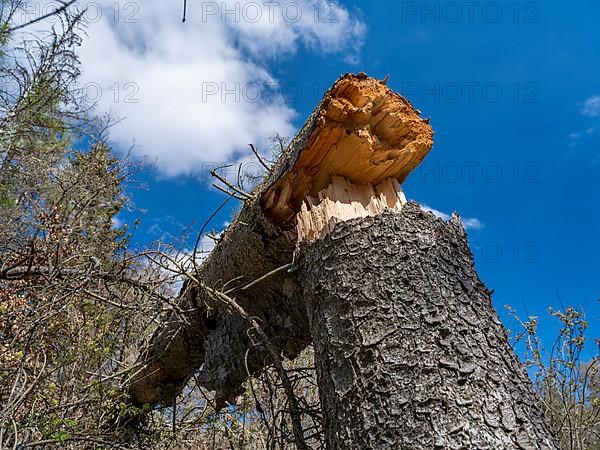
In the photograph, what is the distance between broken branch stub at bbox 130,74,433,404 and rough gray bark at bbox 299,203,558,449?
25 centimetres

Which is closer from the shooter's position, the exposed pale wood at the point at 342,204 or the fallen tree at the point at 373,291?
the fallen tree at the point at 373,291

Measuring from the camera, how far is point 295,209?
2.05 m

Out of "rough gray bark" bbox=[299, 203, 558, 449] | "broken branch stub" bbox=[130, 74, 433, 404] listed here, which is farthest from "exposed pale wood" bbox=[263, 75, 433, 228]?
"rough gray bark" bbox=[299, 203, 558, 449]

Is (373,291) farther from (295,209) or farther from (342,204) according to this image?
(295,209)

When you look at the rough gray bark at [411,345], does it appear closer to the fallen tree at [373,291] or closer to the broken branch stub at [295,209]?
the fallen tree at [373,291]

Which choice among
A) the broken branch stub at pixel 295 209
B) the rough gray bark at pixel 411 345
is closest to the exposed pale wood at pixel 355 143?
the broken branch stub at pixel 295 209

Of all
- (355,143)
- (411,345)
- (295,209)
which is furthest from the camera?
(295,209)

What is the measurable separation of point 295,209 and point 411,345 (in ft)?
3.08

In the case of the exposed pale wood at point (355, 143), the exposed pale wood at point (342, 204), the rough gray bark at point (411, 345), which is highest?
the exposed pale wood at point (355, 143)

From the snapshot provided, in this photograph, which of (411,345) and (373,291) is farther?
(373,291)

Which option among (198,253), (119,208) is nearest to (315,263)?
(198,253)

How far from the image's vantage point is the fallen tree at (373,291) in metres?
1.19

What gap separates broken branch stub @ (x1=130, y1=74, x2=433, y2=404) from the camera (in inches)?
70.6

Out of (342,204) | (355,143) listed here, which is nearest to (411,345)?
(342,204)
